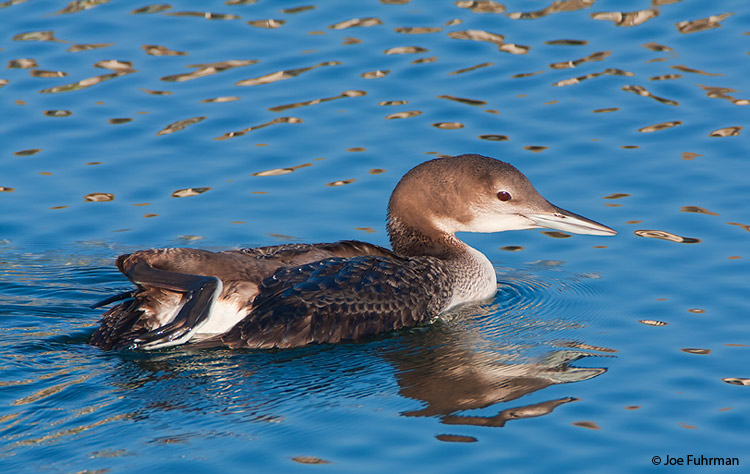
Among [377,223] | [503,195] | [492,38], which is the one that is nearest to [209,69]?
[492,38]

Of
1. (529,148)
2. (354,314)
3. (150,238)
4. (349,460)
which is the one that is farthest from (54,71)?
(349,460)

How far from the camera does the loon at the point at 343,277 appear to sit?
622 cm

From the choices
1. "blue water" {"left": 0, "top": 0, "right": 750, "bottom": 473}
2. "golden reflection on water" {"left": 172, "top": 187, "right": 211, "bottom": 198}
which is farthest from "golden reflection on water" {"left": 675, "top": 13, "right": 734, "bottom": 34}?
"golden reflection on water" {"left": 172, "top": 187, "right": 211, "bottom": 198}

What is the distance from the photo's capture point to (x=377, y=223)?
8203 millimetres

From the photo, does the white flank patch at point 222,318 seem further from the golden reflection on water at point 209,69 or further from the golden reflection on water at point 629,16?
the golden reflection on water at point 629,16

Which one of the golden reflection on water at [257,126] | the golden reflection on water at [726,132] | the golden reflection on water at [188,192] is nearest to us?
the golden reflection on water at [188,192]

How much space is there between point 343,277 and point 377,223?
5.60 ft

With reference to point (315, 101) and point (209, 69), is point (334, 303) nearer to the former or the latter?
point (315, 101)

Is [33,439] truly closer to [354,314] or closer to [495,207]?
[354,314]

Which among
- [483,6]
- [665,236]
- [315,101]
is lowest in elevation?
[665,236]

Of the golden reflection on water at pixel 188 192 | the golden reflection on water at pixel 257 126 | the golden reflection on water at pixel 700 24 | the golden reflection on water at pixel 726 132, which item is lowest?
the golden reflection on water at pixel 188 192

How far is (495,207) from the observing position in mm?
7336

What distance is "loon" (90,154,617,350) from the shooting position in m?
6.22

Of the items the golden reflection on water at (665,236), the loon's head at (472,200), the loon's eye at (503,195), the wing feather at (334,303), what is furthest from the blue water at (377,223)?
the loon's eye at (503,195)
